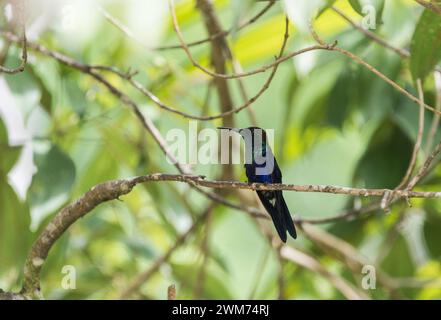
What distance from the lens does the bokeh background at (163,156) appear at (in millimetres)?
3730

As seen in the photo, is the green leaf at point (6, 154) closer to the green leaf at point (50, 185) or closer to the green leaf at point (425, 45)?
the green leaf at point (50, 185)

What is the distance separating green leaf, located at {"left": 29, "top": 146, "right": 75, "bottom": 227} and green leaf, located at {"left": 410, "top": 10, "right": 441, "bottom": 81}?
1358 millimetres

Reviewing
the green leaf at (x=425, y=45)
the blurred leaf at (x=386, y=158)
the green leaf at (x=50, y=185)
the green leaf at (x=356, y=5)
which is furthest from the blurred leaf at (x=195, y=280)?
the green leaf at (x=356, y=5)

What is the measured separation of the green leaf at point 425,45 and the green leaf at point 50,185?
1.36 metres

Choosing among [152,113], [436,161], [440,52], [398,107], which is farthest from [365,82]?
[440,52]

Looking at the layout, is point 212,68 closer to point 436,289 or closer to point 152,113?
point 152,113

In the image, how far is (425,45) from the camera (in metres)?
3.10

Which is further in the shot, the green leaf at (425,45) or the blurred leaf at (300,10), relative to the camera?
the green leaf at (425,45)

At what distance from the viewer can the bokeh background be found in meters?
3.73

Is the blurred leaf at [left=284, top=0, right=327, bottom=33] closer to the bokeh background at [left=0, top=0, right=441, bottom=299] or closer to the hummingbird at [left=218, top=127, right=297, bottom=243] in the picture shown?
the hummingbird at [left=218, top=127, right=297, bottom=243]

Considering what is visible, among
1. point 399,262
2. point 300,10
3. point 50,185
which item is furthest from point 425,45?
point 399,262

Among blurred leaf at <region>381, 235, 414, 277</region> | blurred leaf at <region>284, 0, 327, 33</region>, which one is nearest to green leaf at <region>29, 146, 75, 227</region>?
blurred leaf at <region>284, 0, 327, 33</region>

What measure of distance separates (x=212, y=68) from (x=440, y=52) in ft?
4.33

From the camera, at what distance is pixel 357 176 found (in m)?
4.45
